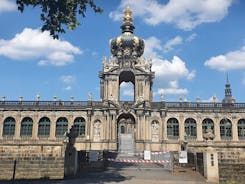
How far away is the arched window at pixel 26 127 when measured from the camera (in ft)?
157

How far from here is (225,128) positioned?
4856 cm

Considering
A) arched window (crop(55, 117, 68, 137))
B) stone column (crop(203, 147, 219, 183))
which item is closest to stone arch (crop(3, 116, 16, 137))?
arched window (crop(55, 117, 68, 137))

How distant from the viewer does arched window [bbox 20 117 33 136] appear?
4797 cm

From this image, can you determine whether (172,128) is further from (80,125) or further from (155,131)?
(80,125)

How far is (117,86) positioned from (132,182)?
3091 centimetres

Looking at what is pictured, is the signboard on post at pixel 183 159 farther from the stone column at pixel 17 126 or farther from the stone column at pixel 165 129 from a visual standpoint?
the stone column at pixel 17 126

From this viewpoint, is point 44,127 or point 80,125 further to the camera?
point 80,125

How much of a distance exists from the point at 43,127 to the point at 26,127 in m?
2.84

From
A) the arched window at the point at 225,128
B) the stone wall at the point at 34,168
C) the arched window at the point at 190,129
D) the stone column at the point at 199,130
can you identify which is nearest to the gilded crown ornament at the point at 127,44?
the arched window at the point at 190,129

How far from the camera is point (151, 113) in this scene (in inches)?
1884

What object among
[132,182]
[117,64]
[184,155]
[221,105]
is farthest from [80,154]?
[221,105]

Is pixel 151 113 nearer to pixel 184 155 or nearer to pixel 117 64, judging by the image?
pixel 117 64

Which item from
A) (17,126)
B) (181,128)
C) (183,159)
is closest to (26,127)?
(17,126)

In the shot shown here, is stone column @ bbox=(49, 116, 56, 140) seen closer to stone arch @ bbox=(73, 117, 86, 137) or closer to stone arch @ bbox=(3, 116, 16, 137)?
stone arch @ bbox=(73, 117, 86, 137)
